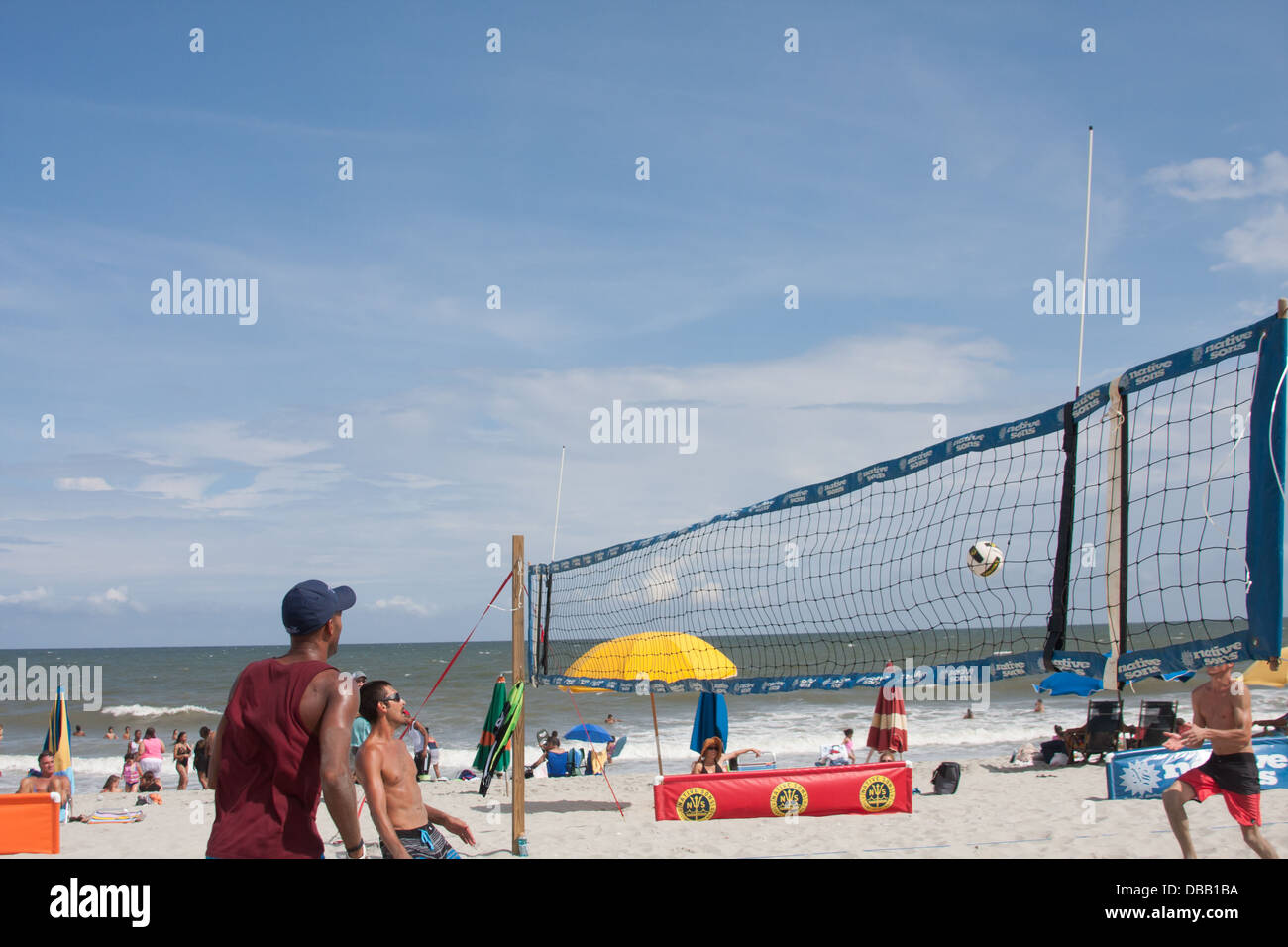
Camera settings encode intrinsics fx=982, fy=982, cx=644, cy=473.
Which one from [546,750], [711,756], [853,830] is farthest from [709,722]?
[546,750]

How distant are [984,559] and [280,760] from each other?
3986mm

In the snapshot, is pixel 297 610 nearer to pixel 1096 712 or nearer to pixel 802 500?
pixel 802 500

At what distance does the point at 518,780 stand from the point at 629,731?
16342mm

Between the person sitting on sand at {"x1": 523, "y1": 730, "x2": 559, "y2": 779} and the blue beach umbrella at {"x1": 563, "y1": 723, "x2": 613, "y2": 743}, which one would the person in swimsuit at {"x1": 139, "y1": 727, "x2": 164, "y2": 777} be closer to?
the person sitting on sand at {"x1": 523, "y1": 730, "x2": 559, "y2": 779}

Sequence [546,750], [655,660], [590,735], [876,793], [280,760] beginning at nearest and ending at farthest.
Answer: [280,760], [655,660], [876,793], [546,750], [590,735]

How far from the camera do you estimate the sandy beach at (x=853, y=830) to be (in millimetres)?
7705

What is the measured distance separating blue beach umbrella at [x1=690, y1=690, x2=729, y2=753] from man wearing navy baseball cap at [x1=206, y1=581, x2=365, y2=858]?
316 inches

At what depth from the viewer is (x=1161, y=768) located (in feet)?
31.1

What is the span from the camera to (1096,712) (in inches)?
551

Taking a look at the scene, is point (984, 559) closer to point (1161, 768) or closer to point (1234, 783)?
point (1234, 783)

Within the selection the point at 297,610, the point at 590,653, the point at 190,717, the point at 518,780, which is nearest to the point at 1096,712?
the point at 590,653

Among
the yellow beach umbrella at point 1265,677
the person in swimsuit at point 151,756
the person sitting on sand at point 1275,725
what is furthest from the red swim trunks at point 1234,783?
the person in swimsuit at point 151,756

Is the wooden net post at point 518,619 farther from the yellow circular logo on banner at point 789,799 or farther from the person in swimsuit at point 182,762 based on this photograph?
the person in swimsuit at point 182,762

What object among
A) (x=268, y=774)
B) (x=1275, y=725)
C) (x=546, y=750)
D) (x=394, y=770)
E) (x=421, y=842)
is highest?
(x=268, y=774)
